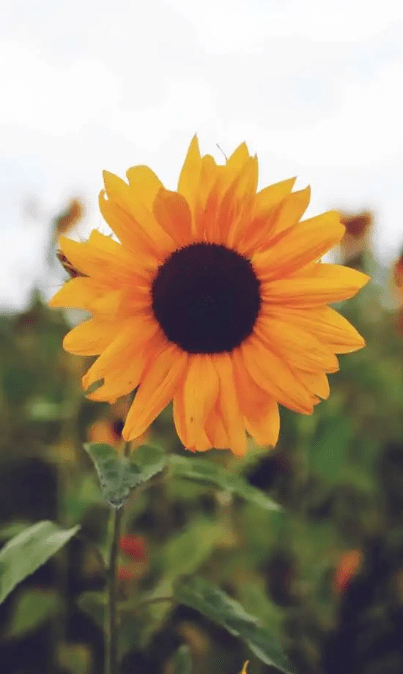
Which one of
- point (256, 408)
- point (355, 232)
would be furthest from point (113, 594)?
point (355, 232)

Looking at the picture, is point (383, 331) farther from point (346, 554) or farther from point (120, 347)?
point (120, 347)

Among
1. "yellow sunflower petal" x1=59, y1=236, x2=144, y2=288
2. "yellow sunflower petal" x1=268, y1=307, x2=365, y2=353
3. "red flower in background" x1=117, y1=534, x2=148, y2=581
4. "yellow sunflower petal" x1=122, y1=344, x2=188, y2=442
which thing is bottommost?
"red flower in background" x1=117, y1=534, x2=148, y2=581

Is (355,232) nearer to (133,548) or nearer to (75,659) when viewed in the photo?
(133,548)

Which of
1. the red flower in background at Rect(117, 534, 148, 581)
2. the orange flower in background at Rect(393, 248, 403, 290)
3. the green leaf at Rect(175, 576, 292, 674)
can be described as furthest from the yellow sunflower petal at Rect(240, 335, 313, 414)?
the red flower in background at Rect(117, 534, 148, 581)

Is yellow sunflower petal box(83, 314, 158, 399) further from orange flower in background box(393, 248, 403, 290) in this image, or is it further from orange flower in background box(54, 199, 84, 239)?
orange flower in background box(54, 199, 84, 239)

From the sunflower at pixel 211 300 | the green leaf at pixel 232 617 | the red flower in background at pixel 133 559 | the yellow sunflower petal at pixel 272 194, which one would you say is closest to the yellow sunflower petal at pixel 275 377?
the sunflower at pixel 211 300

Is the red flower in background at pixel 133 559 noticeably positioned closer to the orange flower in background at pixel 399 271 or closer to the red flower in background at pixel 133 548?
the red flower in background at pixel 133 548

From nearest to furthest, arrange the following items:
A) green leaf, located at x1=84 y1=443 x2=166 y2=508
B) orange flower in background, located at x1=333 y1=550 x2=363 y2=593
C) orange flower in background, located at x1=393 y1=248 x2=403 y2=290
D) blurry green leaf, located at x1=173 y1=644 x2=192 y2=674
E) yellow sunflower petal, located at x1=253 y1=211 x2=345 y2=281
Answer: green leaf, located at x1=84 y1=443 x2=166 y2=508 < yellow sunflower petal, located at x1=253 y1=211 x2=345 y2=281 < blurry green leaf, located at x1=173 y1=644 x2=192 y2=674 < orange flower in background, located at x1=393 y1=248 x2=403 y2=290 < orange flower in background, located at x1=333 y1=550 x2=363 y2=593

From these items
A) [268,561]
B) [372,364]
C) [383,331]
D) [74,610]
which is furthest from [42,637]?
[383,331]
